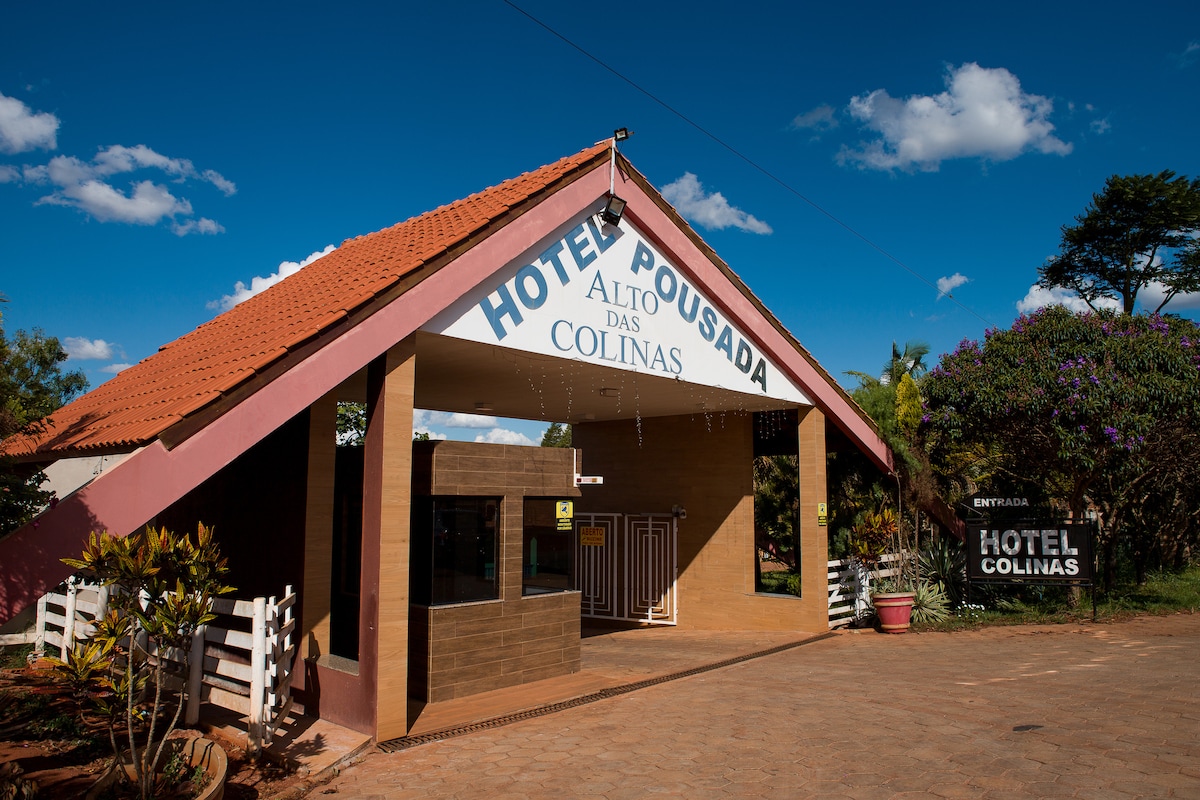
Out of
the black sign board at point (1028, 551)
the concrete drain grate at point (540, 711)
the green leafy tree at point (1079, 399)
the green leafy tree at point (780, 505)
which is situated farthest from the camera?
the green leafy tree at point (780, 505)

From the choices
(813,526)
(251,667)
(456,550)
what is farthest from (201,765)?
(813,526)

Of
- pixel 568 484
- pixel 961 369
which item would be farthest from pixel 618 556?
pixel 961 369

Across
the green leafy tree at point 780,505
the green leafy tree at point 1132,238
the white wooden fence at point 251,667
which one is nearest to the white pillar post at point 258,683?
the white wooden fence at point 251,667

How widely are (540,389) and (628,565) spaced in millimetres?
5283

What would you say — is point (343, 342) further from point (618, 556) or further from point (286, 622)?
point (618, 556)

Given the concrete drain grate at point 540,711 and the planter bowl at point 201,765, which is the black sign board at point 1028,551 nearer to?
the concrete drain grate at point 540,711

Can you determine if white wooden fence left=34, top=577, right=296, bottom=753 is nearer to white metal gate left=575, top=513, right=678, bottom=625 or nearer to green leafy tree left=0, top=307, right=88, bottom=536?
green leafy tree left=0, top=307, right=88, bottom=536

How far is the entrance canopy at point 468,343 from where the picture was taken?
5.96 metres

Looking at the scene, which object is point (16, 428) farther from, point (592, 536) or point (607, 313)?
point (592, 536)

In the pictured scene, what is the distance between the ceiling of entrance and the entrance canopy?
69 millimetres

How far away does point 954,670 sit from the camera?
1030 centimetres

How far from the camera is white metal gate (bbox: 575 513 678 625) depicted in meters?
15.6

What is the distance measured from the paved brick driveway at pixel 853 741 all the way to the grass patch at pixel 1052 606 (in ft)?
12.0

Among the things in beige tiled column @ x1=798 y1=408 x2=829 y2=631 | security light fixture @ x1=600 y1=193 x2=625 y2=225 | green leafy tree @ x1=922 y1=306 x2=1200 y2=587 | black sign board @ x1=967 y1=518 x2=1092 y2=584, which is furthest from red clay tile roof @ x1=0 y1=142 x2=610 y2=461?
black sign board @ x1=967 y1=518 x2=1092 y2=584
